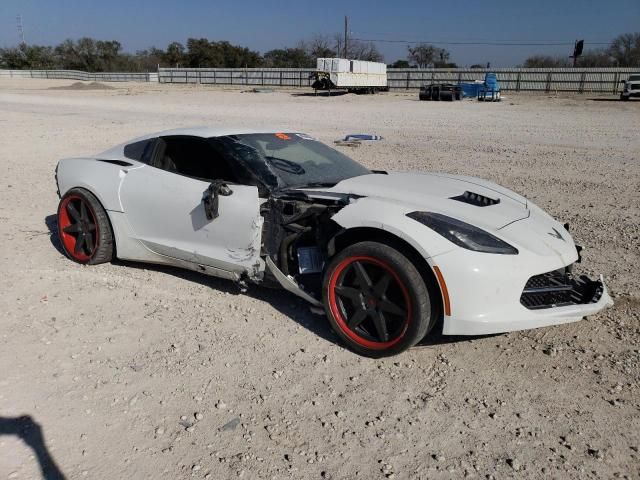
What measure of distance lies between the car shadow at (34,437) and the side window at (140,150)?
8.21 feet

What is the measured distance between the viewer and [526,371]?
11.3 ft

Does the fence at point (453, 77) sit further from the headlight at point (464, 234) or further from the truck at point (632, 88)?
the headlight at point (464, 234)

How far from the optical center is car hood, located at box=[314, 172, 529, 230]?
143 inches

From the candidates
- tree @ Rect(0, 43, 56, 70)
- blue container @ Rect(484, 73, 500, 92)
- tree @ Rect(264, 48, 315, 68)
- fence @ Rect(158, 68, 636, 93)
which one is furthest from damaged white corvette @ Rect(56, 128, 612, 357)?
tree @ Rect(0, 43, 56, 70)

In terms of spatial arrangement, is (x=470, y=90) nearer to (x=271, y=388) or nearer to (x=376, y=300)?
(x=376, y=300)

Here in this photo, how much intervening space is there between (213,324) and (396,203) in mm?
1599

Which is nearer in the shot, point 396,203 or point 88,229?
point 396,203

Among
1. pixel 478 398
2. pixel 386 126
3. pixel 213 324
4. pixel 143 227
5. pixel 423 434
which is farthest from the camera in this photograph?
pixel 386 126

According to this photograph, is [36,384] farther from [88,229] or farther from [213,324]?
[88,229]

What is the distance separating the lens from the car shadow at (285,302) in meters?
3.85

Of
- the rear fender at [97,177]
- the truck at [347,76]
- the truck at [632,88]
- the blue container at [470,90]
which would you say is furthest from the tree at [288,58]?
the rear fender at [97,177]

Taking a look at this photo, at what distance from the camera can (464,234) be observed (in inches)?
133

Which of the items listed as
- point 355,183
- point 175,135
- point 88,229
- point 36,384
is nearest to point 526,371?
point 355,183

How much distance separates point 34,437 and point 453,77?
51.7 metres
